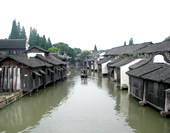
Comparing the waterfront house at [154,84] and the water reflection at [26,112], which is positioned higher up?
the waterfront house at [154,84]

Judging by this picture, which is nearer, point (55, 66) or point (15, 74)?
point (15, 74)

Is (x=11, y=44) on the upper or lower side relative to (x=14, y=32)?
lower

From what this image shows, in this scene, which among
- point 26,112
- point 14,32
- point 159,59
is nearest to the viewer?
point 26,112

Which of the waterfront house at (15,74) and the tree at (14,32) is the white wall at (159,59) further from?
the tree at (14,32)

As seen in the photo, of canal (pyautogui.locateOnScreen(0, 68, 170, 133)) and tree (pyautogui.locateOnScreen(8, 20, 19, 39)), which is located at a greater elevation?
tree (pyautogui.locateOnScreen(8, 20, 19, 39))

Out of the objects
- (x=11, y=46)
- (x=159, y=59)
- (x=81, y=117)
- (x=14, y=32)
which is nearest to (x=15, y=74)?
(x=81, y=117)

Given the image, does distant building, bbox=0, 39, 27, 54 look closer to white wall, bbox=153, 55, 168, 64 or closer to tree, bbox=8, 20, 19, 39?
tree, bbox=8, 20, 19, 39

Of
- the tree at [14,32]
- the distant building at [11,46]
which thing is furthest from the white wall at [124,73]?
the tree at [14,32]

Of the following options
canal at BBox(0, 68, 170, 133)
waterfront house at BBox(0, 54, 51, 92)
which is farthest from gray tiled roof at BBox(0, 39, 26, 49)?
canal at BBox(0, 68, 170, 133)

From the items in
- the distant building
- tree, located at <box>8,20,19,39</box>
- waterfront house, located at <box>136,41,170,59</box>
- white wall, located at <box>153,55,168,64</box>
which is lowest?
white wall, located at <box>153,55,168,64</box>

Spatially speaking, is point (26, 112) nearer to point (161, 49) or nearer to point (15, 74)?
point (15, 74)

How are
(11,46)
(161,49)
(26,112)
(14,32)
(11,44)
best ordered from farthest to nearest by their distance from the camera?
(14,32)
(11,44)
(11,46)
(161,49)
(26,112)

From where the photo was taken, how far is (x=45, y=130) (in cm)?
1095

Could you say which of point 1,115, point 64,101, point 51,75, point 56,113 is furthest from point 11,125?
point 51,75
